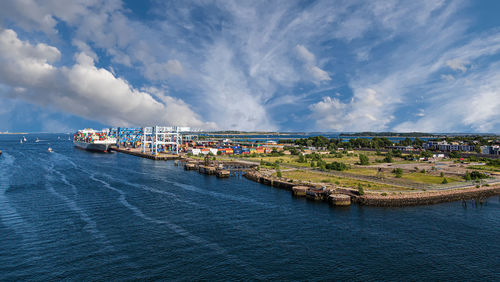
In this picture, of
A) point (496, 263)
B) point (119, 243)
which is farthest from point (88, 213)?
point (496, 263)

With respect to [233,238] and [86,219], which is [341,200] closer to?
[233,238]

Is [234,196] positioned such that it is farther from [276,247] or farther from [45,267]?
[45,267]

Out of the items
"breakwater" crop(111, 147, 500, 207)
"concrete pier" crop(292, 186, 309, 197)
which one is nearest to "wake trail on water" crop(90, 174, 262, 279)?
"breakwater" crop(111, 147, 500, 207)

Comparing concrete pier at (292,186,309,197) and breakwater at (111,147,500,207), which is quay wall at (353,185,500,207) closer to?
breakwater at (111,147,500,207)

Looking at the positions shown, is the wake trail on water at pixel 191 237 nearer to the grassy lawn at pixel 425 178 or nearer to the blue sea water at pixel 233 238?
the blue sea water at pixel 233 238

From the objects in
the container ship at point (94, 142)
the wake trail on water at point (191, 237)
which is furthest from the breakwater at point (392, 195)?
the container ship at point (94, 142)

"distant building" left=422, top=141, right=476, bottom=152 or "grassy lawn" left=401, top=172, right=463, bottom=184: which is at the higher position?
"distant building" left=422, top=141, right=476, bottom=152

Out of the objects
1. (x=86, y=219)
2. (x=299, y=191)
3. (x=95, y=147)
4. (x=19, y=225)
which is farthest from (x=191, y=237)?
(x=95, y=147)
